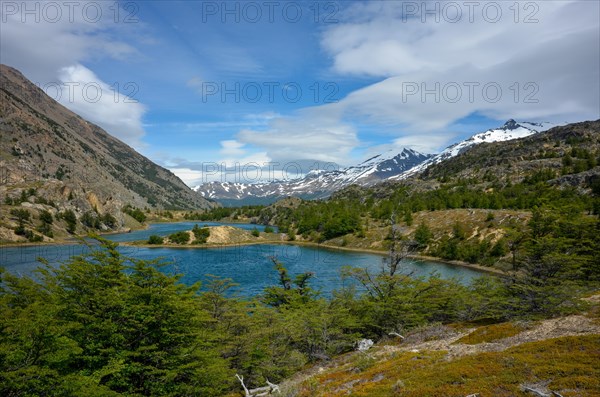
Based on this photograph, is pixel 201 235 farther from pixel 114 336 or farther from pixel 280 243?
pixel 114 336

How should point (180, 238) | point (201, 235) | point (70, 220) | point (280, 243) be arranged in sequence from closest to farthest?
point (180, 238) → point (201, 235) → point (70, 220) → point (280, 243)

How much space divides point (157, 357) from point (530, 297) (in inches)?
1081

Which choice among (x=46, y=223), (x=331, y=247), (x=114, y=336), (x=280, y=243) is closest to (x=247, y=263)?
(x=331, y=247)

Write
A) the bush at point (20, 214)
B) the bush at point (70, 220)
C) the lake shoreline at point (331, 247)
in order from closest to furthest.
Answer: the lake shoreline at point (331, 247) → the bush at point (20, 214) → the bush at point (70, 220)

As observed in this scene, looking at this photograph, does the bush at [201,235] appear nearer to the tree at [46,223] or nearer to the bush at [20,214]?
the tree at [46,223]

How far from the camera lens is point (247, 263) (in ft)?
363

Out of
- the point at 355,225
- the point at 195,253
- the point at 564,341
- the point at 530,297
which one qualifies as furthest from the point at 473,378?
the point at 355,225

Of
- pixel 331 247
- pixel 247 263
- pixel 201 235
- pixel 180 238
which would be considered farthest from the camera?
pixel 201 235

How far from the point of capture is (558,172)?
187 meters

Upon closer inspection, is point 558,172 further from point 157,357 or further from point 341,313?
point 157,357

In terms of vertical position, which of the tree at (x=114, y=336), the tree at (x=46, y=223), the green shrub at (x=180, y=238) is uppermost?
the tree at (x=46, y=223)

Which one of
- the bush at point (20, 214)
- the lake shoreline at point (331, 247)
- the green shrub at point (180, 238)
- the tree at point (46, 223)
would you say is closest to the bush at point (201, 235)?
the lake shoreline at point (331, 247)

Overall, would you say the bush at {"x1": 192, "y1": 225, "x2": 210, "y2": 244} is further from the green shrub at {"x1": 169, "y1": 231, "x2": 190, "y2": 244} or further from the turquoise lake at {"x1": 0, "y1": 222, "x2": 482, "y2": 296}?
the turquoise lake at {"x1": 0, "y1": 222, "x2": 482, "y2": 296}

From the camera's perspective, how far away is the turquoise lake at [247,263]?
3263 inches
